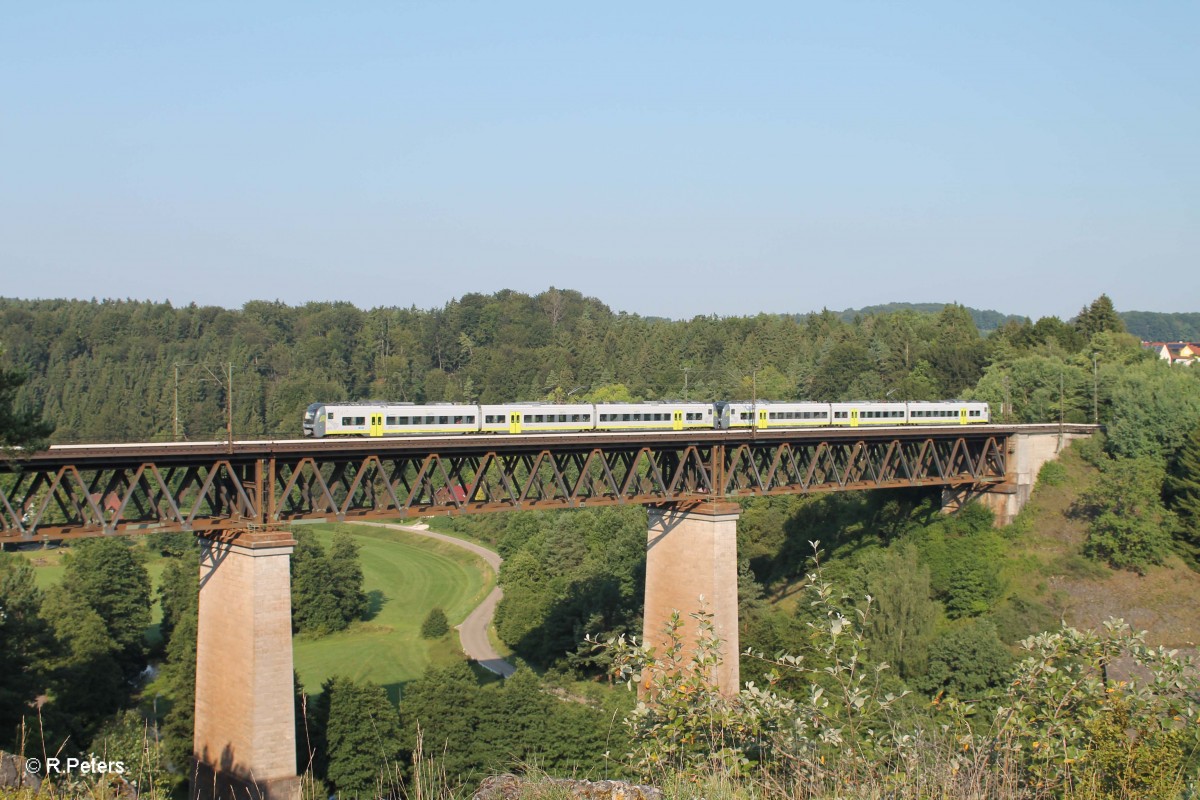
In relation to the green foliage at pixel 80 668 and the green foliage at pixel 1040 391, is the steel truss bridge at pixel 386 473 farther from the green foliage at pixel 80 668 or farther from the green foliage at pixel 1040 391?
the green foliage at pixel 1040 391

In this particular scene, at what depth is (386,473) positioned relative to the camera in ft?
151

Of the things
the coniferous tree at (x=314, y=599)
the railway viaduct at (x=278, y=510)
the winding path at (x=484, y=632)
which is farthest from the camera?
the coniferous tree at (x=314, y=599)

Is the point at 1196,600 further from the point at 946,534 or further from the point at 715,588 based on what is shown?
the point at 715,588

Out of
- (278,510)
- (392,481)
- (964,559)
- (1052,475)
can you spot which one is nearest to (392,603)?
(392,481)

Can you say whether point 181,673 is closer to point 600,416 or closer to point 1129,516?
point 600,416

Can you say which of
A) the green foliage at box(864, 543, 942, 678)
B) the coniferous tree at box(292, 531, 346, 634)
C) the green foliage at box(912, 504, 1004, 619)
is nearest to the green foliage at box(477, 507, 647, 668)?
the coniferous tree at box(292, 531, 346, 634)

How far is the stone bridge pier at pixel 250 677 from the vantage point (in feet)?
121

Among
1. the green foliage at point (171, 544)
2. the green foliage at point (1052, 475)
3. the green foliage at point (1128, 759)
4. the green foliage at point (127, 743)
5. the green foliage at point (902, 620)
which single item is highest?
the green foliage at point (1128, 759)

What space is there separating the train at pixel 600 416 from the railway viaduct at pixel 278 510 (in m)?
2.67

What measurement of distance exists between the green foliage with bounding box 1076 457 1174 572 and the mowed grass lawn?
41.0 m

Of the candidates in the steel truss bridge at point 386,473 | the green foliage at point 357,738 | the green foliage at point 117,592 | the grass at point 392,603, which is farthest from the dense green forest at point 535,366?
the green foliage at point 357,738

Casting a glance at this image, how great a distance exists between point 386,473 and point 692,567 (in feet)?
49.5

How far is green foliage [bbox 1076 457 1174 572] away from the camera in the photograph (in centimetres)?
6088

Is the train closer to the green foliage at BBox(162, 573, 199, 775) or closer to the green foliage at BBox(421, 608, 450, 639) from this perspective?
the green foliage at BBox(162, 573, 199, 775)
